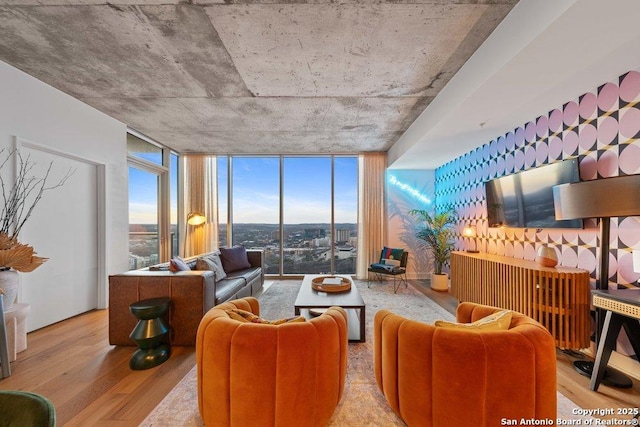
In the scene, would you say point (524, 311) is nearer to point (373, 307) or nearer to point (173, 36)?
point (373, 307)

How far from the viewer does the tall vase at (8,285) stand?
92.5 inches

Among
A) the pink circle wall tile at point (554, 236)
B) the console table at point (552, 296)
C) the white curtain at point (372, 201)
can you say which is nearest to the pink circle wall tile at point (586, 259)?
the console table at point (552, 296)

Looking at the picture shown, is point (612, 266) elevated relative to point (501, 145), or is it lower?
lower

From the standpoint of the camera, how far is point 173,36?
7.41ft

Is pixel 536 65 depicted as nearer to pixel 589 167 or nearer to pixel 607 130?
pixel 607 130

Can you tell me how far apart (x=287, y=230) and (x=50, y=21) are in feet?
14.8

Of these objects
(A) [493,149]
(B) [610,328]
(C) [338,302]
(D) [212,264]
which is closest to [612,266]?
(B) [610,328]

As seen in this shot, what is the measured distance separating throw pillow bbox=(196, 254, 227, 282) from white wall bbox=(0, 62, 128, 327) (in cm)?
141

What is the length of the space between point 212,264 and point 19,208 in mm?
2080

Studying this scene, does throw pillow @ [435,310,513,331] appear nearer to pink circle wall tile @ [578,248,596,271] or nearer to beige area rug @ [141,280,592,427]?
beige area rug @ [141,280,592,427]

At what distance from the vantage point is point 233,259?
451 centimetres

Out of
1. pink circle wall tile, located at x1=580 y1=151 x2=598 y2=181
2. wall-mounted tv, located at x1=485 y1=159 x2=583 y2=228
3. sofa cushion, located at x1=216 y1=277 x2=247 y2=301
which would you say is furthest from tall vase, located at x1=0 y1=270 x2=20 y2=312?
pink circle wall tile, located at x1=580 y1=151 x2=598 y2=181

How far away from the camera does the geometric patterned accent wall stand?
7.30 ft

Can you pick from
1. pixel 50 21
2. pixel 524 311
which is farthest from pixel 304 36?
pixel 524 311
